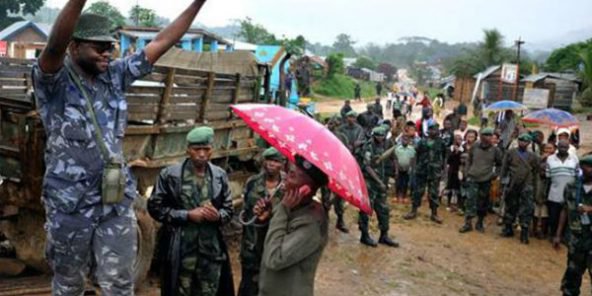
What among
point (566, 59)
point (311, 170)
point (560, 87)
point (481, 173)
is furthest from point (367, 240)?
point (566, 59)

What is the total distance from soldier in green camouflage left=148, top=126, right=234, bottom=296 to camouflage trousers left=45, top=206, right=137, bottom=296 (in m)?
0.93

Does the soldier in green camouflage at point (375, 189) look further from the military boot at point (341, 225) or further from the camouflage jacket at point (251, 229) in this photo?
the camouflage jacket at point (251, 229)

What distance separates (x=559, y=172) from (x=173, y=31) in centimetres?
753

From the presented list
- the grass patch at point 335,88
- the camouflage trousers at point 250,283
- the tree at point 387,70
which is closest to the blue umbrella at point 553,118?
the camouflage trousers at point 250,283

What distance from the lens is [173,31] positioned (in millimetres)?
2928

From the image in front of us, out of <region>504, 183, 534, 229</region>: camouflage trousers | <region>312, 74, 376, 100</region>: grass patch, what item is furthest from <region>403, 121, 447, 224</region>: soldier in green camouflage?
<region>312, 74, 376, 100</region>: grass patch

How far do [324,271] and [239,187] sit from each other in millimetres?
1467

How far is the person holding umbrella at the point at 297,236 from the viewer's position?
2.94 m

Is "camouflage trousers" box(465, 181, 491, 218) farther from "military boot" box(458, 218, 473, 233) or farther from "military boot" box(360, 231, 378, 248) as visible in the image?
"military boot" box(360, 231, 378, 248)

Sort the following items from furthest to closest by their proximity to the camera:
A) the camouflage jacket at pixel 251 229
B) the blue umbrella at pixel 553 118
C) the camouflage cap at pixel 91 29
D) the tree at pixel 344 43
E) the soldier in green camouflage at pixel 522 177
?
the tree at pixel 344 43 → the blue umbrella at pixel 553 118 → the soldier in green camouflage at pixel 522 177 → the camouflage jacket at pixel 251 229 → the camouflage cap at pixel 91 29

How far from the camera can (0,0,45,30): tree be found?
38.3m

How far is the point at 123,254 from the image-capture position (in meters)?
2.90

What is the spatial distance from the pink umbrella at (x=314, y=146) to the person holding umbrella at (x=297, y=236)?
0.33 feet

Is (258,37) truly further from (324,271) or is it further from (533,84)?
(324,271)
